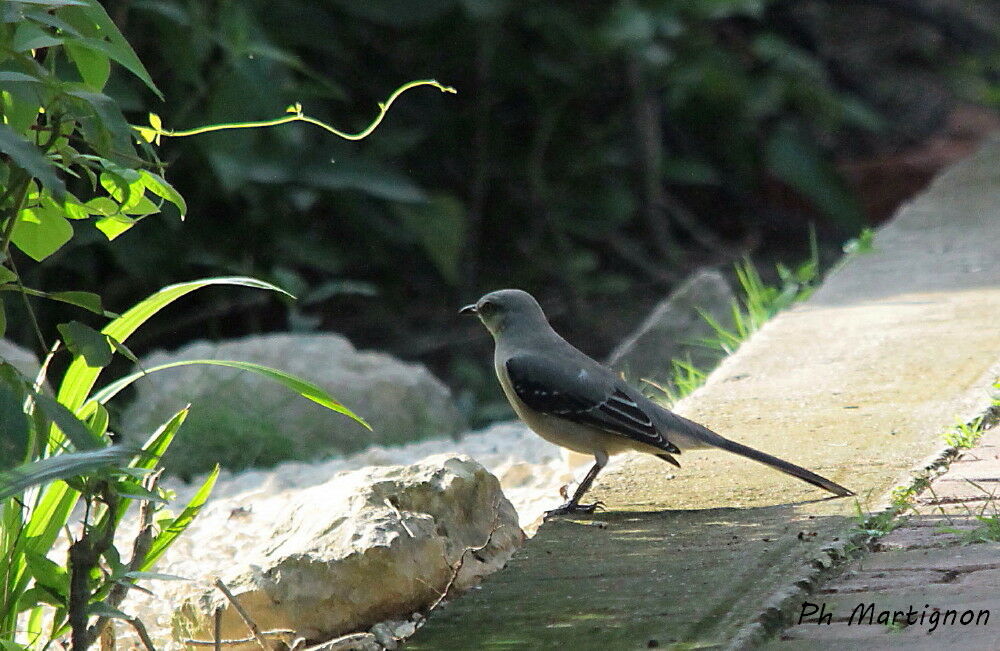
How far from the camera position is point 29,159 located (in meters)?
1.80

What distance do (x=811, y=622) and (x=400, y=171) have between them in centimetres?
588

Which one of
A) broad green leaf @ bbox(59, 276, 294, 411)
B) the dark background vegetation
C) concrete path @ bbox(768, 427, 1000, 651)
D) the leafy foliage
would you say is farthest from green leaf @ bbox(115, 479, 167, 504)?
the dark background vegetation

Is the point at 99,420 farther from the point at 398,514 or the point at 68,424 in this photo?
the point at 68,424

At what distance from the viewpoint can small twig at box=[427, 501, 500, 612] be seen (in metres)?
2.80

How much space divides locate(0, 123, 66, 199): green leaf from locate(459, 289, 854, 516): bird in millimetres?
1789

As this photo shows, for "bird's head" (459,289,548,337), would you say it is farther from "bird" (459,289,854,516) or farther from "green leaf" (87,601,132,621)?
"green leaf" (87,601,132,621)

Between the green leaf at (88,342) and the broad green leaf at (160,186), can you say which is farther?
the broad green leaf at (160,186)

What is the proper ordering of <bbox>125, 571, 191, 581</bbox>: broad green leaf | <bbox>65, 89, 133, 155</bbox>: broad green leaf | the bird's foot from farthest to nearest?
1. the bird's foot
2. <bbox>125, 571, 191, 581</bbox>: broad green leaf
3. <bbox>65, 89, 133, 155</bbox>: broad green leaf

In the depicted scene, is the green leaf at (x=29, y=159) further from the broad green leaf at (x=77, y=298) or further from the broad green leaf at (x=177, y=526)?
the broad green leaf at (x=177, y=526)

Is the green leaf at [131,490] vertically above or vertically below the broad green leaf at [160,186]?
below

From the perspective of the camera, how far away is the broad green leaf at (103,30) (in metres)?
2.24

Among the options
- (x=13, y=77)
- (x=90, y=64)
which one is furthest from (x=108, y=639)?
(x=13, y=77)

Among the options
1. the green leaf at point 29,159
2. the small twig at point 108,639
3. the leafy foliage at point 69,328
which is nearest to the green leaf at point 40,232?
the leafy foliage at point 69,328

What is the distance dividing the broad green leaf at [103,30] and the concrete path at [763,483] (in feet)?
3.80
